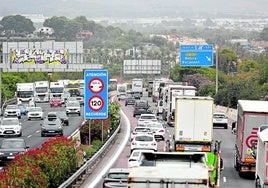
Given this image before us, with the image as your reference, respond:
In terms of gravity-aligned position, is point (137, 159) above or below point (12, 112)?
above

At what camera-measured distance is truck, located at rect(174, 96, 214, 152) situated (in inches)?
1532

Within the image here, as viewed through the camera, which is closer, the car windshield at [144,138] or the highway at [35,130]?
the car windshield at [144,138]

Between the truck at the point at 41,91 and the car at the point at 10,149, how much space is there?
216ft

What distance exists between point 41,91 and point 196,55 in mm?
26146

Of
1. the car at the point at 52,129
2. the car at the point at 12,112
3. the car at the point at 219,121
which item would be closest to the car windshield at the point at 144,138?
the car at the point at 52,129

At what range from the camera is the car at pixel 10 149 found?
37.3 m

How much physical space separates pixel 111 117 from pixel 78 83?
69.1 metres

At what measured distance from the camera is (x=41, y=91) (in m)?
106

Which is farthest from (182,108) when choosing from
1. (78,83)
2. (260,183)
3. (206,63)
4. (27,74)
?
(27,74)

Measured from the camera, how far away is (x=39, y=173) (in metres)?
23.8

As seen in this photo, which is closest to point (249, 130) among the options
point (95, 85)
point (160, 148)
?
point (95, 85)

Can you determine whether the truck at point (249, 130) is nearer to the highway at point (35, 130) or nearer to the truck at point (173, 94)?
the highway at point (35, 130)

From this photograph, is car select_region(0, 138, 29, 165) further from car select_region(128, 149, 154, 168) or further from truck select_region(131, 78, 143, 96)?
truck select_region(131, 78, 143, 96)

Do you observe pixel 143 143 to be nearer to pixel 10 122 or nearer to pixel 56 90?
pixel 10 122
